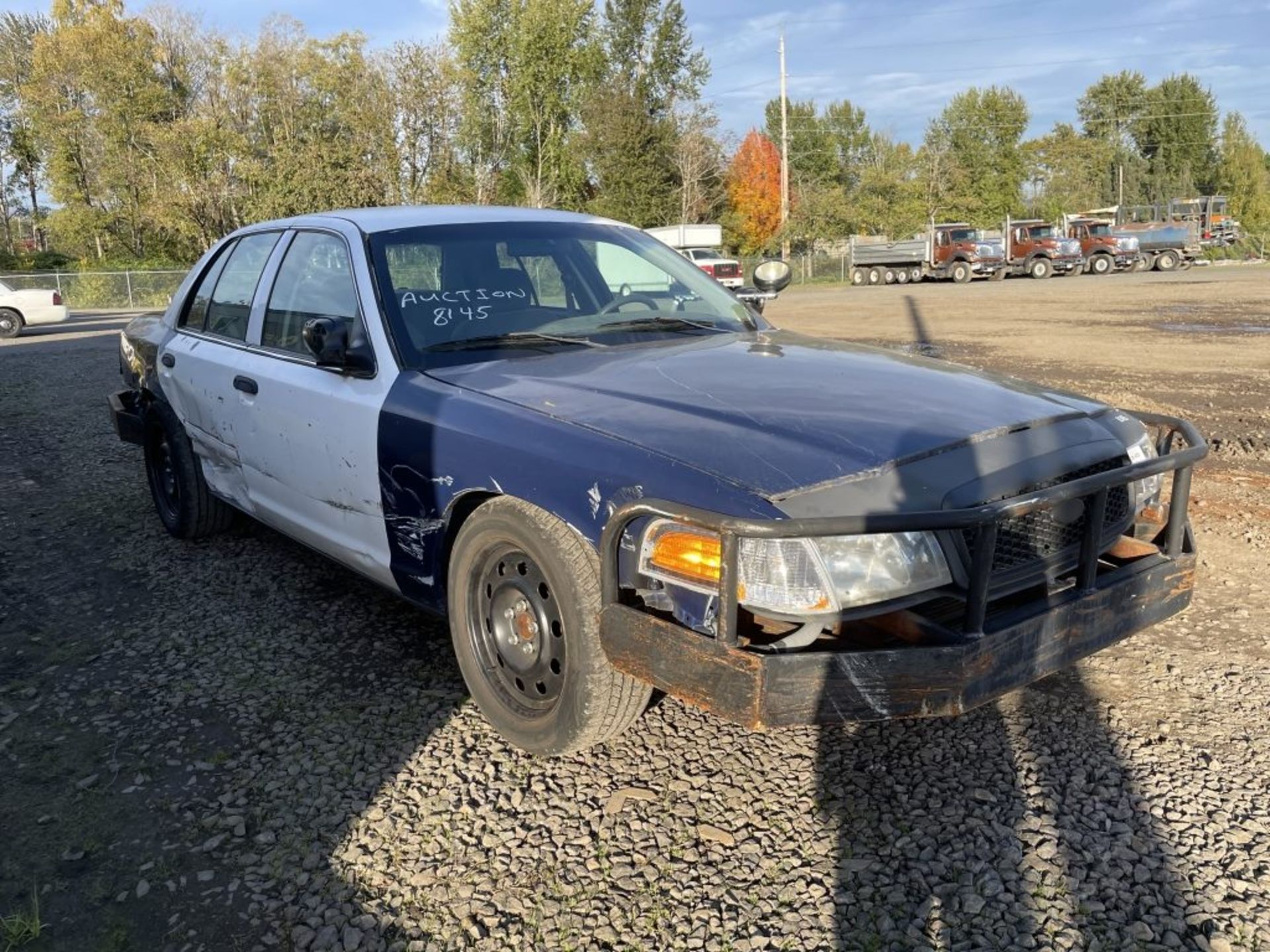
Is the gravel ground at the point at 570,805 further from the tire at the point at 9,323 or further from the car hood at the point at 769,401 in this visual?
the tire at the point at 9,323

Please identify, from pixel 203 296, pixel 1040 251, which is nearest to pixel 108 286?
pixel 1040 251

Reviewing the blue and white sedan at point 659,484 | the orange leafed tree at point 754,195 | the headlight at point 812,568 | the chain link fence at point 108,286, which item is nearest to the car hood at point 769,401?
the blue and white sedan at point 659,484

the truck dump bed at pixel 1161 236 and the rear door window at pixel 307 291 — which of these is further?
the truck dump bed at pixel 1161 236

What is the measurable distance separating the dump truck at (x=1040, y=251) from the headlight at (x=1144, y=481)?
131 feet

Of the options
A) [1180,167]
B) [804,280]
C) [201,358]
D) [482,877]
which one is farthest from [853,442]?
[1180,167]

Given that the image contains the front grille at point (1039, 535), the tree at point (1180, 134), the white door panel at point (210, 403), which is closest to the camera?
the front grille at point (1039, 535)

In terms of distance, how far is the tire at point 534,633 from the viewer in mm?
2623

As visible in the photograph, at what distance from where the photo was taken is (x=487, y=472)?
284 centimetres

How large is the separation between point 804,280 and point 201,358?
46.4m

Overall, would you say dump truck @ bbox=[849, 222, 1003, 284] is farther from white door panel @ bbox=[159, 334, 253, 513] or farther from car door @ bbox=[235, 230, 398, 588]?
car door @ bbox=[235, 230, 398, 588]

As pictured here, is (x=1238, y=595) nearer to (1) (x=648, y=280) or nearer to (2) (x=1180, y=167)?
(1) (x=648, y=280)

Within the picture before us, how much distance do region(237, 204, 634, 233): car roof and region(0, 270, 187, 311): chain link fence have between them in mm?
34619

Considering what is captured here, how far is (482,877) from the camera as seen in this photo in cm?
243

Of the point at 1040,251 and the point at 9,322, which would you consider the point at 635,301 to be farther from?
the point at 1040,251
